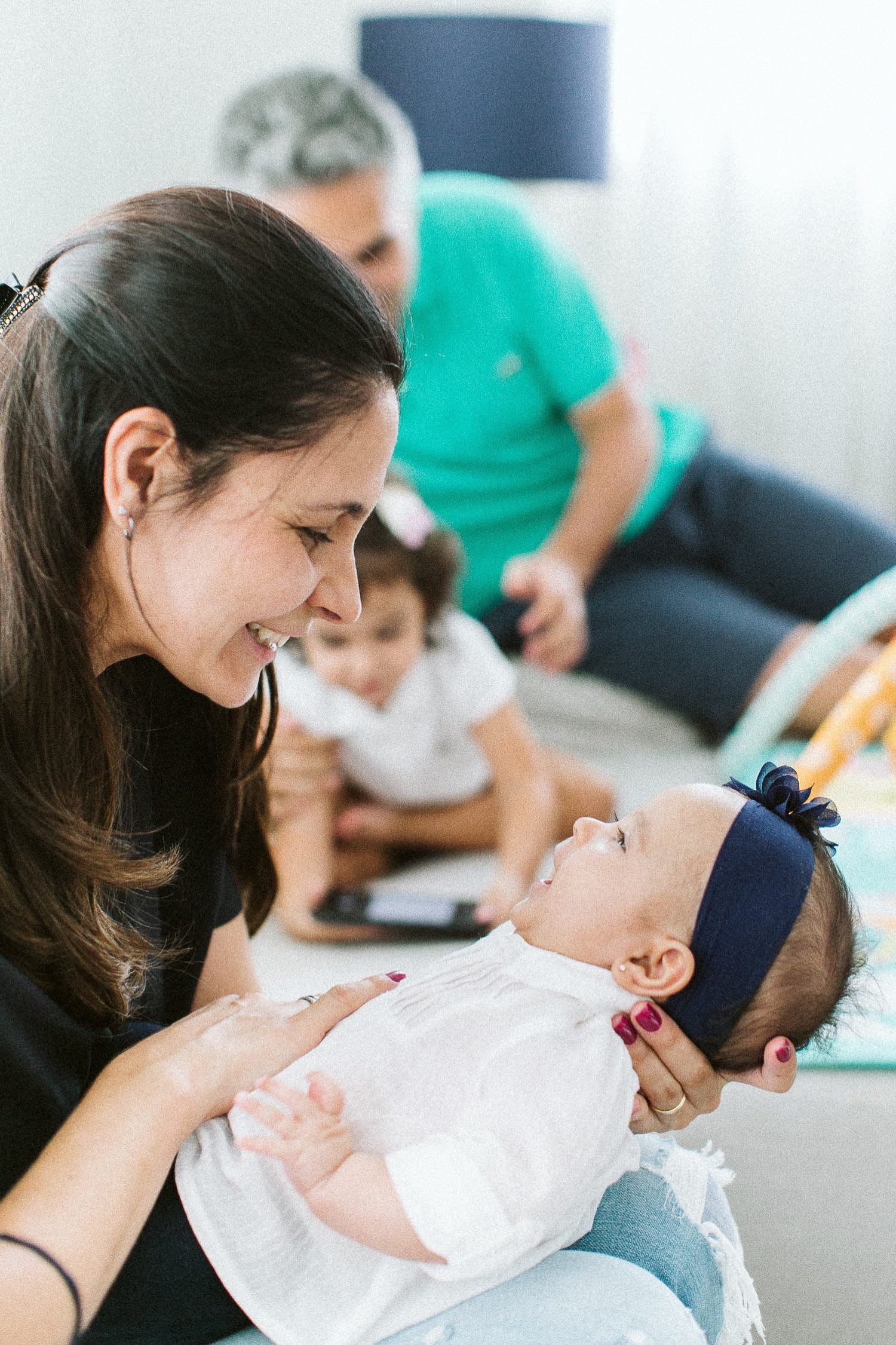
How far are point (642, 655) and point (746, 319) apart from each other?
1353 millimetres

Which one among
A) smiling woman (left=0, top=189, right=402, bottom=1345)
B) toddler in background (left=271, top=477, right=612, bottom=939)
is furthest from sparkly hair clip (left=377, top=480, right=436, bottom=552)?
smiling woman (left=0, top=189, right=402, bottom=1345)

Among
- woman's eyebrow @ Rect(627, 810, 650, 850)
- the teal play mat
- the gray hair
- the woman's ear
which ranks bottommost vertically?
the teal play mat

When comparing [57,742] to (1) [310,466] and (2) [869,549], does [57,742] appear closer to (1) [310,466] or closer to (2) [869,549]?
(1) [310,466]

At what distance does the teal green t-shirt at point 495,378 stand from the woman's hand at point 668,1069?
1528 millimetres

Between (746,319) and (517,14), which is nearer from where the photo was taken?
(517,14)

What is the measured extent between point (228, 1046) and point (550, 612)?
45.9 inches

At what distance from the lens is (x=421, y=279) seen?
7.61ft

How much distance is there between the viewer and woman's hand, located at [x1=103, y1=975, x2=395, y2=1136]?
91 cm

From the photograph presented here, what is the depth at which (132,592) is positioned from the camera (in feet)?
2.98

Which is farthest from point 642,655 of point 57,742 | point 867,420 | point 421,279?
point 57,742

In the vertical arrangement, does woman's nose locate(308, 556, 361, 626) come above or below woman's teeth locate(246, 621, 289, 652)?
above

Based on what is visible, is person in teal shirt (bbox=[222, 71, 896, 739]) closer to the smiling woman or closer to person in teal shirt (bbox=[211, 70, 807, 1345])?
person in teal shirt (bbox=[211, 70, 807, 1345])

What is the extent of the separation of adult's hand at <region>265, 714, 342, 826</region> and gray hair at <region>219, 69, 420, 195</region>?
2.49ft

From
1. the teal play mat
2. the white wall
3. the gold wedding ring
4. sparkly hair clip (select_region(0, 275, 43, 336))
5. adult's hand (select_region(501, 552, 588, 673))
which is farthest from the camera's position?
the white wall
